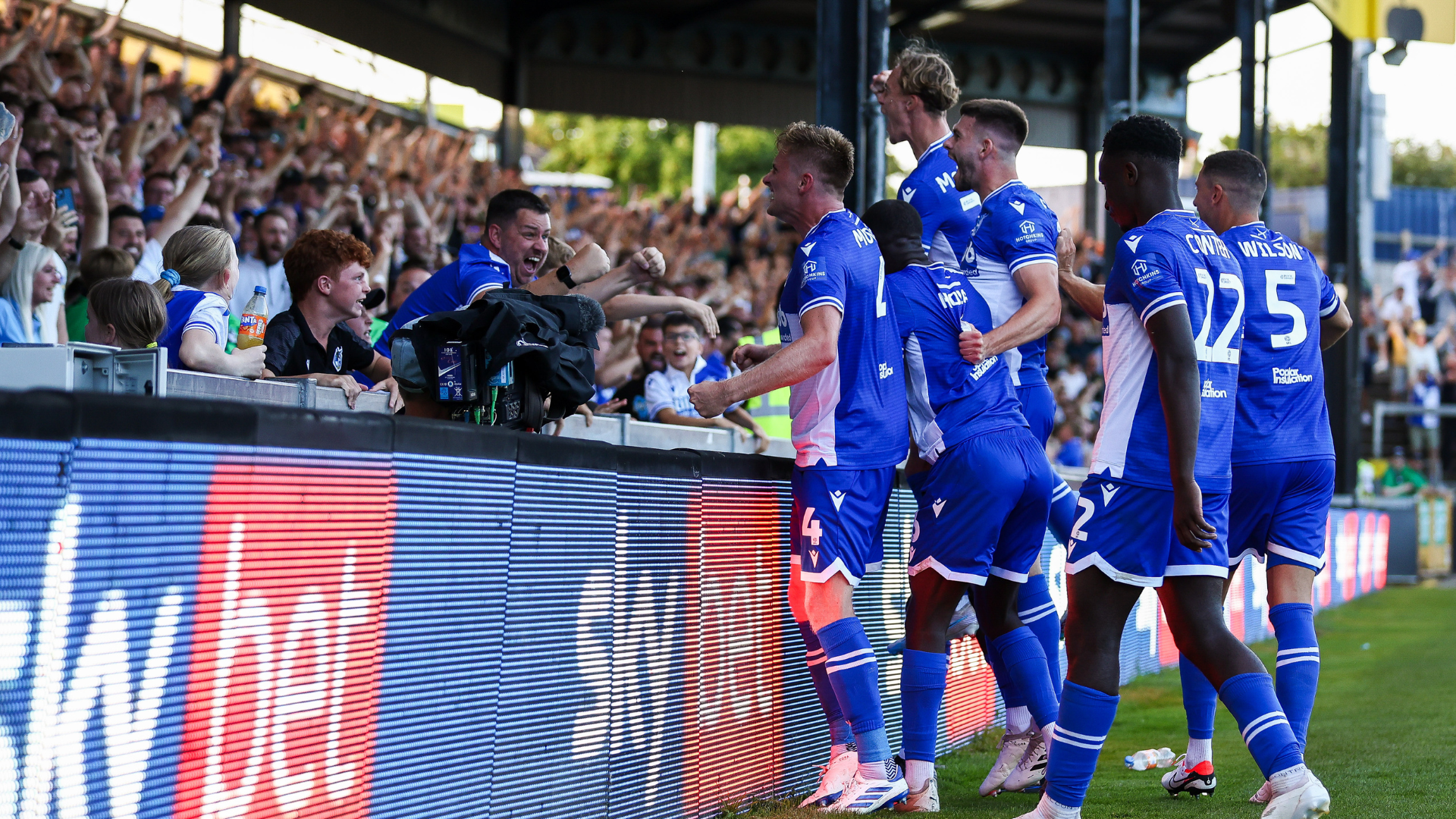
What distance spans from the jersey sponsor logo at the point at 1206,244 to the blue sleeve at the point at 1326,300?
1.04m

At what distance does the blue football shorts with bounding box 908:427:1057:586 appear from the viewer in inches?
191

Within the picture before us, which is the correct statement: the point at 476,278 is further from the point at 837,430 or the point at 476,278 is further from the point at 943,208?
the point at 943,208

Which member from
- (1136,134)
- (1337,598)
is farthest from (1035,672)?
(1337,598)

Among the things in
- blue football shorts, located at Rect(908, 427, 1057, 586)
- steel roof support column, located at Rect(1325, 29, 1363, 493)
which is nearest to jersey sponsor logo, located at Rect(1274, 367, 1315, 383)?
blue football shorts, located at Rect(908, 427, 1057, 586)

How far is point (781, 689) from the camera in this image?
17.0 feet

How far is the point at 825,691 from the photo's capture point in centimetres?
502

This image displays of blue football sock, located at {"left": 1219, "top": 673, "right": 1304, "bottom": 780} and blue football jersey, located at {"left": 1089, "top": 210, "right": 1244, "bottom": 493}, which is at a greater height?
blue football jersey, located at {"left": 1089, "top": 210, "right": 1244, "bottom": 493}

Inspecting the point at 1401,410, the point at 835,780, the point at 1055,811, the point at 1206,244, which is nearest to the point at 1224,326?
the point at 1206,244

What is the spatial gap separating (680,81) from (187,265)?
76.8ft

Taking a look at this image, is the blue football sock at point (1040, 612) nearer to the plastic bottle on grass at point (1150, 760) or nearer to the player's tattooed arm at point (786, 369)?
the plastic bottle on grass at point (1150, 760)

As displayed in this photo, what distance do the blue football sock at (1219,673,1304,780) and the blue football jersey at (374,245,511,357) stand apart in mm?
3119

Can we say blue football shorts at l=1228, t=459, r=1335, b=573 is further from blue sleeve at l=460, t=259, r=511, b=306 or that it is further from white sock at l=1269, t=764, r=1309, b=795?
blue sleeve at l=460, t=259, r=511, b=306

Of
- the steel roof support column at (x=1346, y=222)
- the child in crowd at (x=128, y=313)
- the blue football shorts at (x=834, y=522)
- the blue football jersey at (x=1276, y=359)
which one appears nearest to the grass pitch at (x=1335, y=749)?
the blue football shorts at (x=834, y=522)

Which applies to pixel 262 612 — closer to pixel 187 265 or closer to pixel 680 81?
pixel 187 265
